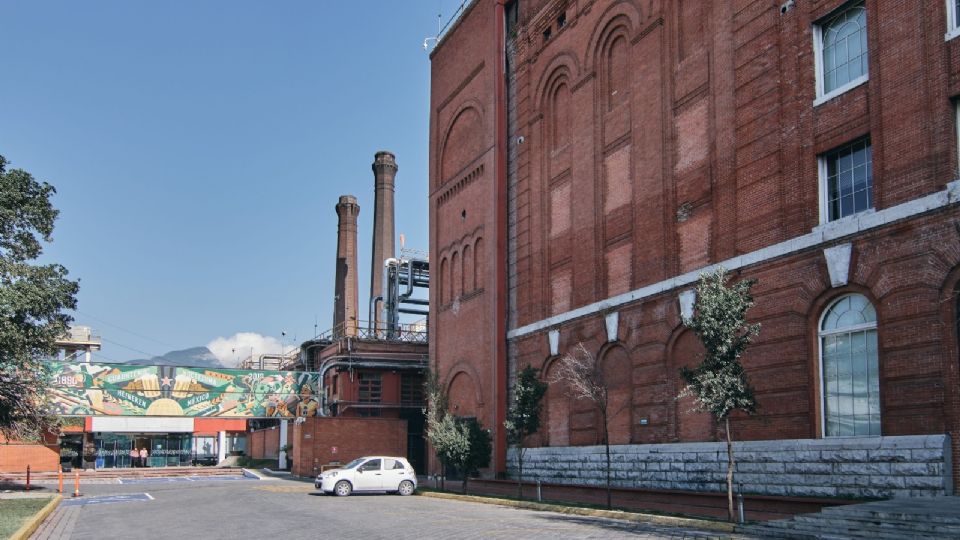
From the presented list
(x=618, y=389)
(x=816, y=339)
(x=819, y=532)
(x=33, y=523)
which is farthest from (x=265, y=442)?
(x=819, y=532)

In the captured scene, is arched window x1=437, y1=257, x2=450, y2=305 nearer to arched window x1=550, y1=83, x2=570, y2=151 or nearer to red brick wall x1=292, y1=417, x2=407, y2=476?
red brick wall x1=292, y1=417, x2=407, y2=476

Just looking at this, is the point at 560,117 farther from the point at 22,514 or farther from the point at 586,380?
the point at 22,514

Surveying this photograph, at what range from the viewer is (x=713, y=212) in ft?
A: 80.1

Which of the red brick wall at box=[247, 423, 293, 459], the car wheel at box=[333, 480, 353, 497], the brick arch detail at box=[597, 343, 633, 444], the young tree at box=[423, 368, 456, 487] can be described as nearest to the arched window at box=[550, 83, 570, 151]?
the brick arch detail at box=[597, 343, 633, 444]

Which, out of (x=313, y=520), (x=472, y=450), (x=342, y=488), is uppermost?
(x=472, y=450)

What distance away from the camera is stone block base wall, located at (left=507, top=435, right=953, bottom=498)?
56.2 ft

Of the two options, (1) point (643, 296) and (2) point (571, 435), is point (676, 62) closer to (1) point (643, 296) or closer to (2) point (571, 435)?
(1) point (643, 296)

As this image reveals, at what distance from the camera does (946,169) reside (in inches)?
689

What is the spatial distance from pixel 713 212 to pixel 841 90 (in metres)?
5.07

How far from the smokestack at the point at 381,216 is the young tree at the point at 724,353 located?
46.0 metres

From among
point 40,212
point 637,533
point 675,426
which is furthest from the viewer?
point 40,212

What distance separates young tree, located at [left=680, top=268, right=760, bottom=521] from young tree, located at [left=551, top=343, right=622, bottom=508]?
6871mm

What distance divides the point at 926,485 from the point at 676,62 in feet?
46.4

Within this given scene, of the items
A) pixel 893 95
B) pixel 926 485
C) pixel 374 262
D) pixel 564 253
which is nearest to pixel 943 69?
pixel 893 95
